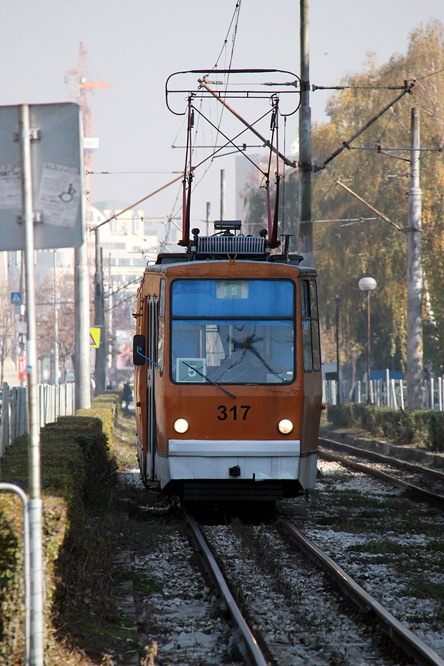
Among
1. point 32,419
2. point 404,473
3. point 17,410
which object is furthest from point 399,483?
point 32,419

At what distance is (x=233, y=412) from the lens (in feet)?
37.0

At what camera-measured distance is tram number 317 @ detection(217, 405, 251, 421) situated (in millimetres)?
11273

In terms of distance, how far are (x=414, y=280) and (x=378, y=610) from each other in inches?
741

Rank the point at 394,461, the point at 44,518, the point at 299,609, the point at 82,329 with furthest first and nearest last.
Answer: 1. the point at 82,329
2. the point at 394,461
3. the point at 299,609
4. the point at 44,518

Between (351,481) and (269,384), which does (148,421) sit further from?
(351,481)

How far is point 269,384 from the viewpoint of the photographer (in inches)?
449

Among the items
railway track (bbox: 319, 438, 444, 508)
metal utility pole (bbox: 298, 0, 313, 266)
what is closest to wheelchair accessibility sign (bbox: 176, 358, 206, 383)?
railway track (bbox: 319, 438, 444, 508)

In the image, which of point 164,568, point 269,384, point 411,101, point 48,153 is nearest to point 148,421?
point 269,384

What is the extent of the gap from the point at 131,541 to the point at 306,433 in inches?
94.2

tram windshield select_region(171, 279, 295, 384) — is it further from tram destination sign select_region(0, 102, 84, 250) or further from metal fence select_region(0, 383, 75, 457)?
tram destination sign select_region(0, 102, 84, 250)

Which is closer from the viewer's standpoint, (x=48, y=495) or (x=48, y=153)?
(x=48, y=153)

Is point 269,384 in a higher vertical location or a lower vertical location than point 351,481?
higher

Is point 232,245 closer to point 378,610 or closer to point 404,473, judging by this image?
point 378,610

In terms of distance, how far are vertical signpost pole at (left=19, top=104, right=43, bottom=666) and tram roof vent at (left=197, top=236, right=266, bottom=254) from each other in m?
7.16
